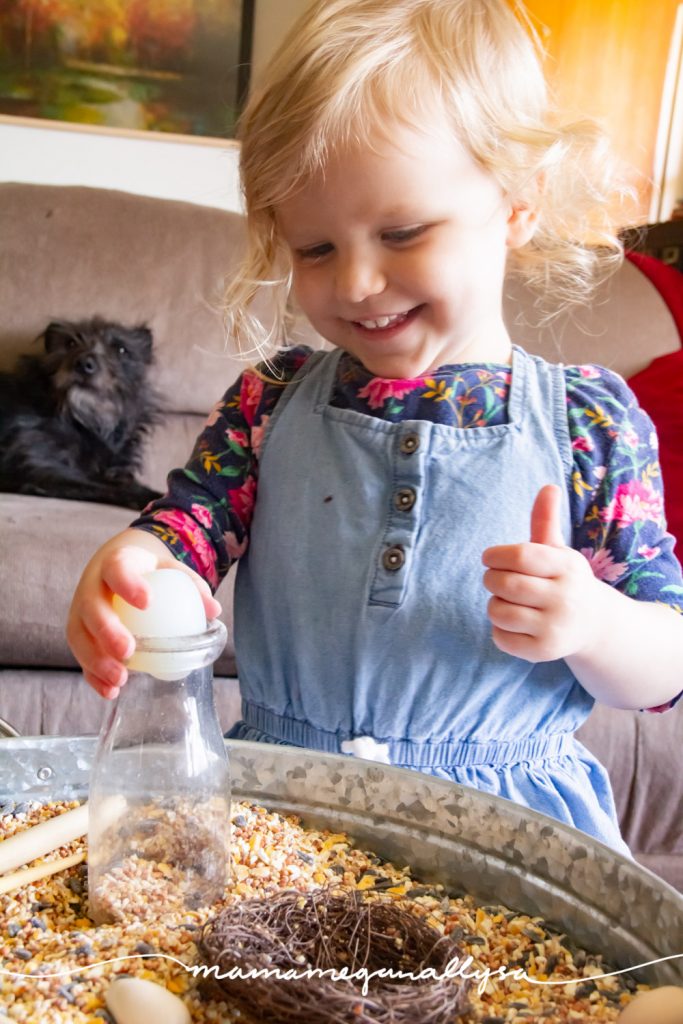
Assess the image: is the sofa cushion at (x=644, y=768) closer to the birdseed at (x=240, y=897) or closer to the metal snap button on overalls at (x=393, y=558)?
→ the metal snap button on overalls at (x=393, y=558)

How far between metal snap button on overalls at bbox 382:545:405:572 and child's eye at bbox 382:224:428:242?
0.85 ft

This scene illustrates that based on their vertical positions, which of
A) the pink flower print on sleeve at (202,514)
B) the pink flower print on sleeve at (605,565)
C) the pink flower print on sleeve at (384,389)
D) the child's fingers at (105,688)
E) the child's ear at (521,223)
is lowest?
the child's fingers at (105,688)

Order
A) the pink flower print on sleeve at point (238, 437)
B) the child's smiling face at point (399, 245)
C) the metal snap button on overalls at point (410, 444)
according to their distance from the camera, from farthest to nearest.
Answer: the pink flower print on sleeve at point (238, 437) → the metal snap button on overalls at point (410, 444) → the child's smiling face at point (399, 245)

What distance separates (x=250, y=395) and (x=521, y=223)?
311 millimetres

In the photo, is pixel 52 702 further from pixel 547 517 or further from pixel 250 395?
pixel 547 517

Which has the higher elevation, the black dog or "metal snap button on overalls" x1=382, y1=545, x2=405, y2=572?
"metal snap button on overalls" x1=382, y1=545, x2=405, y2=572

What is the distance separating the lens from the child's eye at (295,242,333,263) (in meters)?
0.83

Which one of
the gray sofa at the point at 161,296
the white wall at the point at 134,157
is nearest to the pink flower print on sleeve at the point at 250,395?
the gray sofa at the point at 161,296

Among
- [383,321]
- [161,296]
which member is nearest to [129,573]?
[383,321]

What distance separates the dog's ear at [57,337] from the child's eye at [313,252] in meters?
1.44

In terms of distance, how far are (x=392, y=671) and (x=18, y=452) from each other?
144cm

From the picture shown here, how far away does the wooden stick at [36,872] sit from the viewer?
539 mm

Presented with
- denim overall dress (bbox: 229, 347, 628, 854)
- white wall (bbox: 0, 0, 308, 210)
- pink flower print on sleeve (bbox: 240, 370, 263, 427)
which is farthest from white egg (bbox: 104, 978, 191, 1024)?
white wall (bbox: 0, 0, 308, 210)

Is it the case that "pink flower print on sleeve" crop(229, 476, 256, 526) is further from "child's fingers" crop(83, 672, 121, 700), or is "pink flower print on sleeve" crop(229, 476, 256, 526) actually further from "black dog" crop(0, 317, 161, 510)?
"black dog" crop(0, 317, 161, 510)
